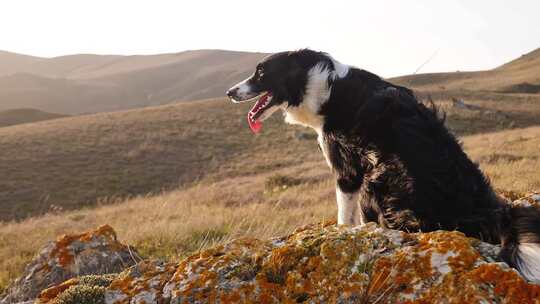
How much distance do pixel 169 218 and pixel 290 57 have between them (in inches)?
241

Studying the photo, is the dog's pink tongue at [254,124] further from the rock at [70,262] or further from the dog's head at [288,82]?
the rock at [70,262]

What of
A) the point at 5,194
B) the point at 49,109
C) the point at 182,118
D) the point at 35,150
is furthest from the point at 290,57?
the point at 49,109

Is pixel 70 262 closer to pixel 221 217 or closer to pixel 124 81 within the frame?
pixel 221 217

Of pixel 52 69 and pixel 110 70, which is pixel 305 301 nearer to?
pixel 110 70

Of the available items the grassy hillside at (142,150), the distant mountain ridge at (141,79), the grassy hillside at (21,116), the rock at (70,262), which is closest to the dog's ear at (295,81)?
the rock at (70,262)

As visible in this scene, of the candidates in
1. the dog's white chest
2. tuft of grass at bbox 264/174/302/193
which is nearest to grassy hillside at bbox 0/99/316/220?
tuft of grass at bbox 264/174/302/193

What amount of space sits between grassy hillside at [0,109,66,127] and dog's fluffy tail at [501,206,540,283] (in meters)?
62.1

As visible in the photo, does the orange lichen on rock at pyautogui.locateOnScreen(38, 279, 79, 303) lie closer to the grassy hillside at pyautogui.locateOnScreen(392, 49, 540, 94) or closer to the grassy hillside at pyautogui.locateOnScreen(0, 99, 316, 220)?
the grassy hillside at pyautogui.locateOnScreen(0, 99, 316, 220)

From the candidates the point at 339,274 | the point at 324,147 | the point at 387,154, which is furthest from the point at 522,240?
the point at 324,147

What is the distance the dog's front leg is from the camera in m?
4.66

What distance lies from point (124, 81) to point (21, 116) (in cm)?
5754

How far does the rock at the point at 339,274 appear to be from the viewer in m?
2.39

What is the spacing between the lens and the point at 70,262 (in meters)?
5.26

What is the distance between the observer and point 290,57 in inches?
217
